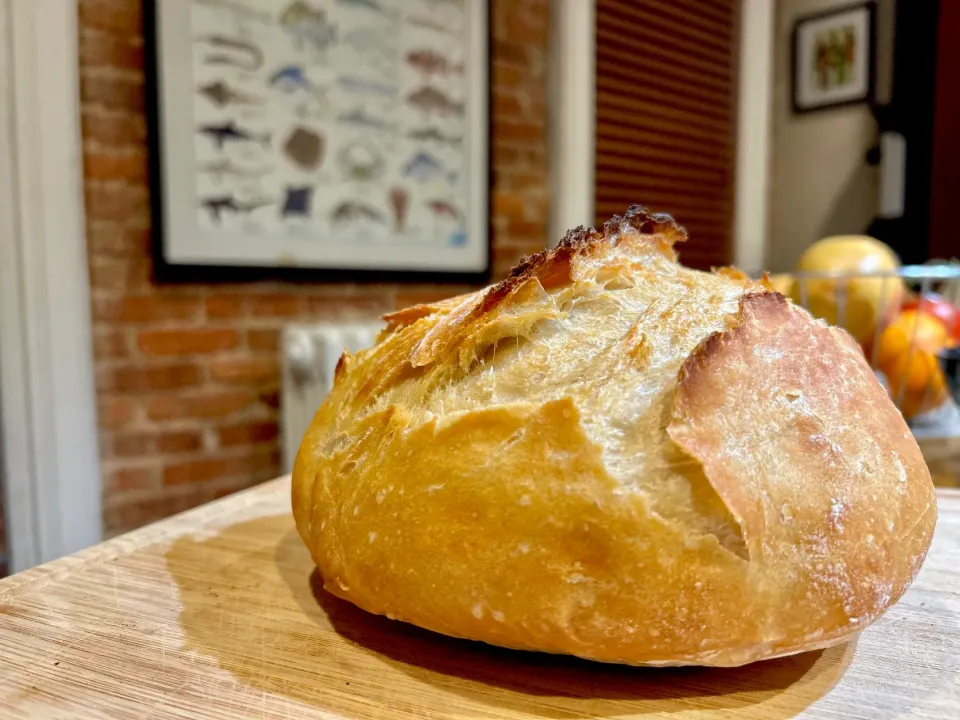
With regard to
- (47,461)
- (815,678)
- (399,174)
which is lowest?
(47,461)

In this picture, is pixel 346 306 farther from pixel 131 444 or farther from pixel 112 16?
pixel 112 16

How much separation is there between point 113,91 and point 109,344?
0.59 meters

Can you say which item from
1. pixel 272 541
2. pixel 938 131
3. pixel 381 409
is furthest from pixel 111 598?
pixel 938 131

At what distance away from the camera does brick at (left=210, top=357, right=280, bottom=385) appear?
1.93m

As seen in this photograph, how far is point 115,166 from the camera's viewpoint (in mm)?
1712

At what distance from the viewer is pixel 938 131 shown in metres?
2.63

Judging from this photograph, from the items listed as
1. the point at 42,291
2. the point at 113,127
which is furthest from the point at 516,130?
the point at 42,291

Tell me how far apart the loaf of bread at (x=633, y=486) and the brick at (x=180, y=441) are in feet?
4.32

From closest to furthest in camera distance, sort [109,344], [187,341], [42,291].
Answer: [42,291] < [109,344] < [187,341]

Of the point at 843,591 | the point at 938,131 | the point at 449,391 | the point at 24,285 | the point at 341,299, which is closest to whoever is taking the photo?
the point at 843,591

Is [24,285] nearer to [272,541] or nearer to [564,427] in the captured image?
[272,541]

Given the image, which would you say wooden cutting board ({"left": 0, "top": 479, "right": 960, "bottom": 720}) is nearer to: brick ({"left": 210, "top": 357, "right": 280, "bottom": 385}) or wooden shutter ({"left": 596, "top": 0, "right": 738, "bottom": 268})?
brick ({"left": 210, "top": 357, "right": 280, "bottom": 385})

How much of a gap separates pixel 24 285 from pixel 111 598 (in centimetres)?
115

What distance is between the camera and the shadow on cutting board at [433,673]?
0.56 metres
